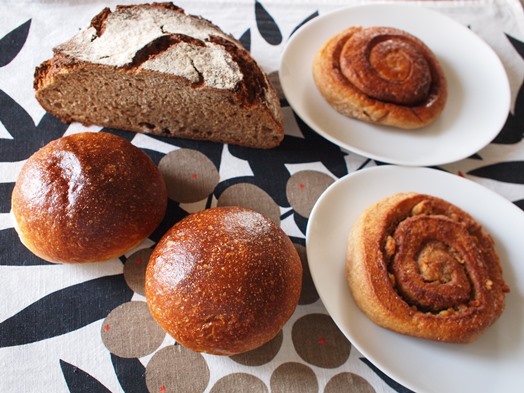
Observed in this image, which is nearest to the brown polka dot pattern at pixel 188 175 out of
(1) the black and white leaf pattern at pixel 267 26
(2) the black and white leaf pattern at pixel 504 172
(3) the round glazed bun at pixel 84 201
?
(3) the round glazed bun at pixel 84 201

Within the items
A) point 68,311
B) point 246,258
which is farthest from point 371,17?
point 68,311

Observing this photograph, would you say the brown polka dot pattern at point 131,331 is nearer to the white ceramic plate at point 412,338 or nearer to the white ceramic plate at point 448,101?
the white ceramic plate at point 412,338

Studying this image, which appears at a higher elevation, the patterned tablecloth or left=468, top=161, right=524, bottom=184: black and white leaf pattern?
the patterned tablecloth

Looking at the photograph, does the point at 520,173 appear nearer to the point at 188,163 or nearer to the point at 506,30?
the point at 506,30

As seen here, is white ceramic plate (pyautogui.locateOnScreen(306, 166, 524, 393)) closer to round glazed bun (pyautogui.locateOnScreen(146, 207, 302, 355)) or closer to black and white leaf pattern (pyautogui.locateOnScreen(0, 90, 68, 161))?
round glazed bun (pyautogui.locateOnScreen(146, 207, 302, 355))

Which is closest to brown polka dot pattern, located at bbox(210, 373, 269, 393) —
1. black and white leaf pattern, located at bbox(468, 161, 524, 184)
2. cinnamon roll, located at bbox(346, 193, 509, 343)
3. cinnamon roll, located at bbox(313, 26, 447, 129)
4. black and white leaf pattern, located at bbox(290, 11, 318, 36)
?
cinnamon roll, located at bbox(346, 193, 509, 343)

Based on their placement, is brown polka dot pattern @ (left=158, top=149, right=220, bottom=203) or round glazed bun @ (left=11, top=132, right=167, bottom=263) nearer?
round glazed bun @ (left=11, top=132, right=167, bottom=263)
